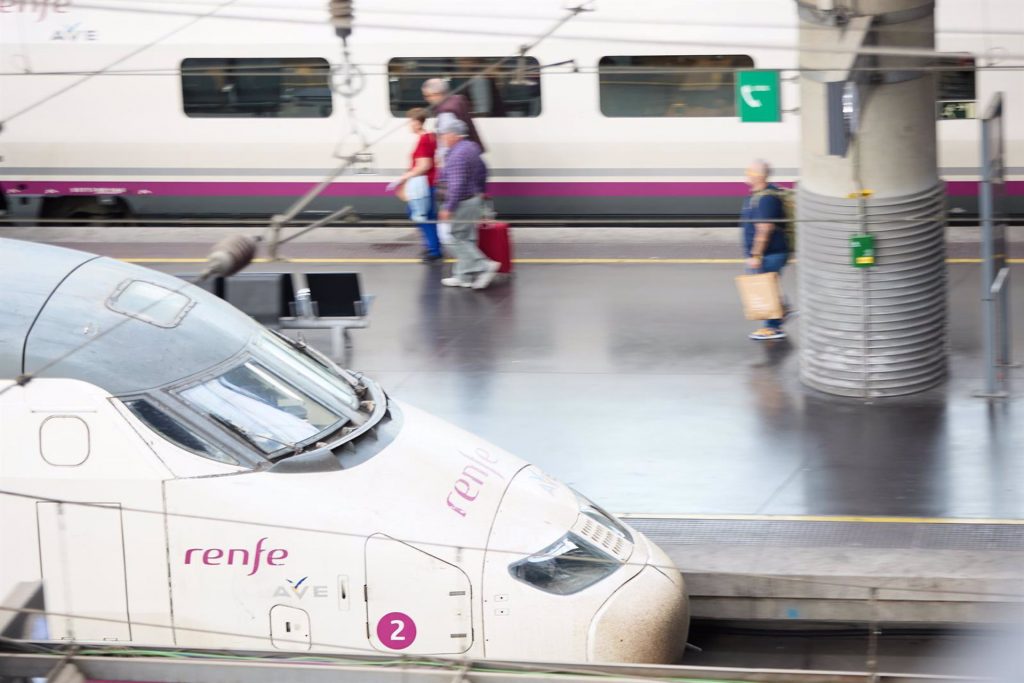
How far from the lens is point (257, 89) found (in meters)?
18.2

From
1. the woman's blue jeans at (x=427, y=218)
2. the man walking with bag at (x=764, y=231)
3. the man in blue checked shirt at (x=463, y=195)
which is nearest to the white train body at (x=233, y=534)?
the man walking with bag at (x=764, y=231)

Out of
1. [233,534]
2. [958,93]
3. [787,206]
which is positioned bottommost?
[233,534]

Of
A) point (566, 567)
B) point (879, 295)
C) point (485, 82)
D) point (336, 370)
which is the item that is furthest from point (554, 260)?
point (566, 567)

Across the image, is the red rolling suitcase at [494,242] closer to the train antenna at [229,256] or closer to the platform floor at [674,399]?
the platform floor at [674,399]

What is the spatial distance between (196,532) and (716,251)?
10957 millimetres

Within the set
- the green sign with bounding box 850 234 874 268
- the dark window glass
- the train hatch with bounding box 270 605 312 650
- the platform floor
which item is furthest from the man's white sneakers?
the train hatch with bounding box 270 605 312 650

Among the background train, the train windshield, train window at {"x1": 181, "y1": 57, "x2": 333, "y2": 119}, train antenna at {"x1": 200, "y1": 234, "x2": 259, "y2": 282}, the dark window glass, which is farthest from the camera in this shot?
train window at {"x1": 181, "y1": 57, "x2": 333, "y2": 119}

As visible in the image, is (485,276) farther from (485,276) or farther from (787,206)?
(787,206)

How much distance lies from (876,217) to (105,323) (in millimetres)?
6859

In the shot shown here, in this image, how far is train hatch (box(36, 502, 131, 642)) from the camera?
22.6 ft

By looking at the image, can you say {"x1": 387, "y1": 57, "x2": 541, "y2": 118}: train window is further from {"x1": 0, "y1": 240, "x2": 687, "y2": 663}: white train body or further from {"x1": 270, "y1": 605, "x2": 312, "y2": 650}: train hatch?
{"x1": 270, "y1": 605, "x2": 312, "y2": 650}: train hatch

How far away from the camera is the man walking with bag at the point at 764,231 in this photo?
44.5ft

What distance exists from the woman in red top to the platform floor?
36cm

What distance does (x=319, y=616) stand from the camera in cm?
690
